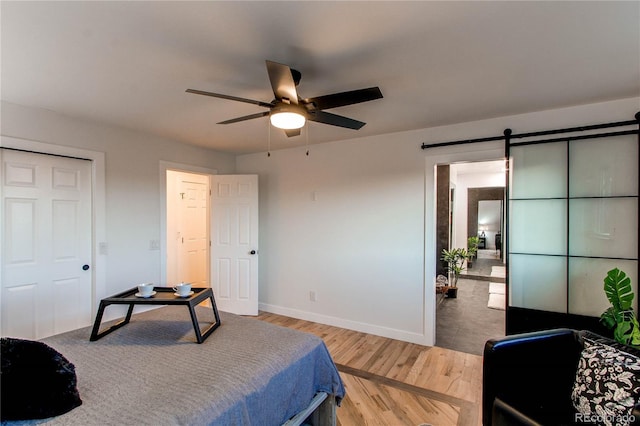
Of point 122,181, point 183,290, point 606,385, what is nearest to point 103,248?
point 122,181

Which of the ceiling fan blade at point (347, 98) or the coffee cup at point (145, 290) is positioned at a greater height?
the ceiling fan blade at point (347, 98)

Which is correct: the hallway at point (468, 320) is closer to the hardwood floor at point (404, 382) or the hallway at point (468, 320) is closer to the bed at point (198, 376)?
the hardwood floor at point (404, 382)

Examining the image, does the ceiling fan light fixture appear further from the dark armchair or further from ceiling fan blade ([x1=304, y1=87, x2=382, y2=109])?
the dark armchair

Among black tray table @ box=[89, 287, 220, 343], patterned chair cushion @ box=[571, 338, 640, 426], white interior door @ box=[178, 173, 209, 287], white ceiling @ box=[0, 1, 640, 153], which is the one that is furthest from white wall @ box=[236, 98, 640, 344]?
black tray table @ box=[89, 287, 220, 343]

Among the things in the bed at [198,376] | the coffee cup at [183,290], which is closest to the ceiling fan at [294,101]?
the coffee cup at [183,290]

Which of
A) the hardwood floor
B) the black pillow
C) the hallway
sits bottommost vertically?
the hallway

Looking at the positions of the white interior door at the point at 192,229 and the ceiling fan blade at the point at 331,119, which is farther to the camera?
the white interior door at the point at 192,229

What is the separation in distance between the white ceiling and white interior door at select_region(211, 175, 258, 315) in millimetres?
1691

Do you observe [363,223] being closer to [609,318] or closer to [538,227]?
[538,227]

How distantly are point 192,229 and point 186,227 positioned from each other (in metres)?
0.11

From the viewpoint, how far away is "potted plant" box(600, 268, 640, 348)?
2197mm

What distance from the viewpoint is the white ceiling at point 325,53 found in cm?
144

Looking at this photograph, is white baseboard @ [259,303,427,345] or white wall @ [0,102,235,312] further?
white baseboard @ [259,303,427,345]

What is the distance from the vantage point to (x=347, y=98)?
1.85m
